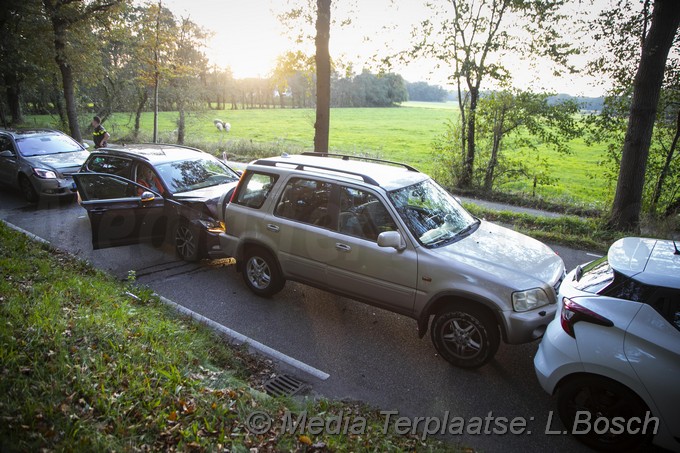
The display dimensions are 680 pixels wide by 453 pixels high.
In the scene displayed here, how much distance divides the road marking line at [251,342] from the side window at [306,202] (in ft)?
5.36

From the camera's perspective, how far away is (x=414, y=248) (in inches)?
185

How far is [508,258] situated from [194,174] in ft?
19.5

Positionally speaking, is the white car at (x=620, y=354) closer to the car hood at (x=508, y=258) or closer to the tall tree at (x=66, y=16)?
the car hood at (x=508, y=258)

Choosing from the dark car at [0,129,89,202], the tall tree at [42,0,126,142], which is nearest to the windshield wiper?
the dark car at [0,129,89,202]

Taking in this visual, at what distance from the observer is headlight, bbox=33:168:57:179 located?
1068 cm

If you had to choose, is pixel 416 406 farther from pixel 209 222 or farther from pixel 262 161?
pixel 209 222

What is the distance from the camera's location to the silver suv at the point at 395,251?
436 cm

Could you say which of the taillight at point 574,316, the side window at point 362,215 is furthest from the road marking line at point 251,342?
the taillight at point 574,316

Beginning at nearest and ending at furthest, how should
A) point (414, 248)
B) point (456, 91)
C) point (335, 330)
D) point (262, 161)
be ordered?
point (414, 248) → point (335, 330) → point (262, 161) → point (456, 91)

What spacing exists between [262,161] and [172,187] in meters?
2.24

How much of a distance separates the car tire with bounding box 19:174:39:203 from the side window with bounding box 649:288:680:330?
12785 mm

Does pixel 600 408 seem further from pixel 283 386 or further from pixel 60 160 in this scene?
pixel 60 160

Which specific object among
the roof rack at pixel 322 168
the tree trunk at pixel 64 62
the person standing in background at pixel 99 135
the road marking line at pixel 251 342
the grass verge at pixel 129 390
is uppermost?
the tree trunk at pixel 64 62

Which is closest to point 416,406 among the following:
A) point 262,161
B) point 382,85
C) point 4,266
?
point 262,161
